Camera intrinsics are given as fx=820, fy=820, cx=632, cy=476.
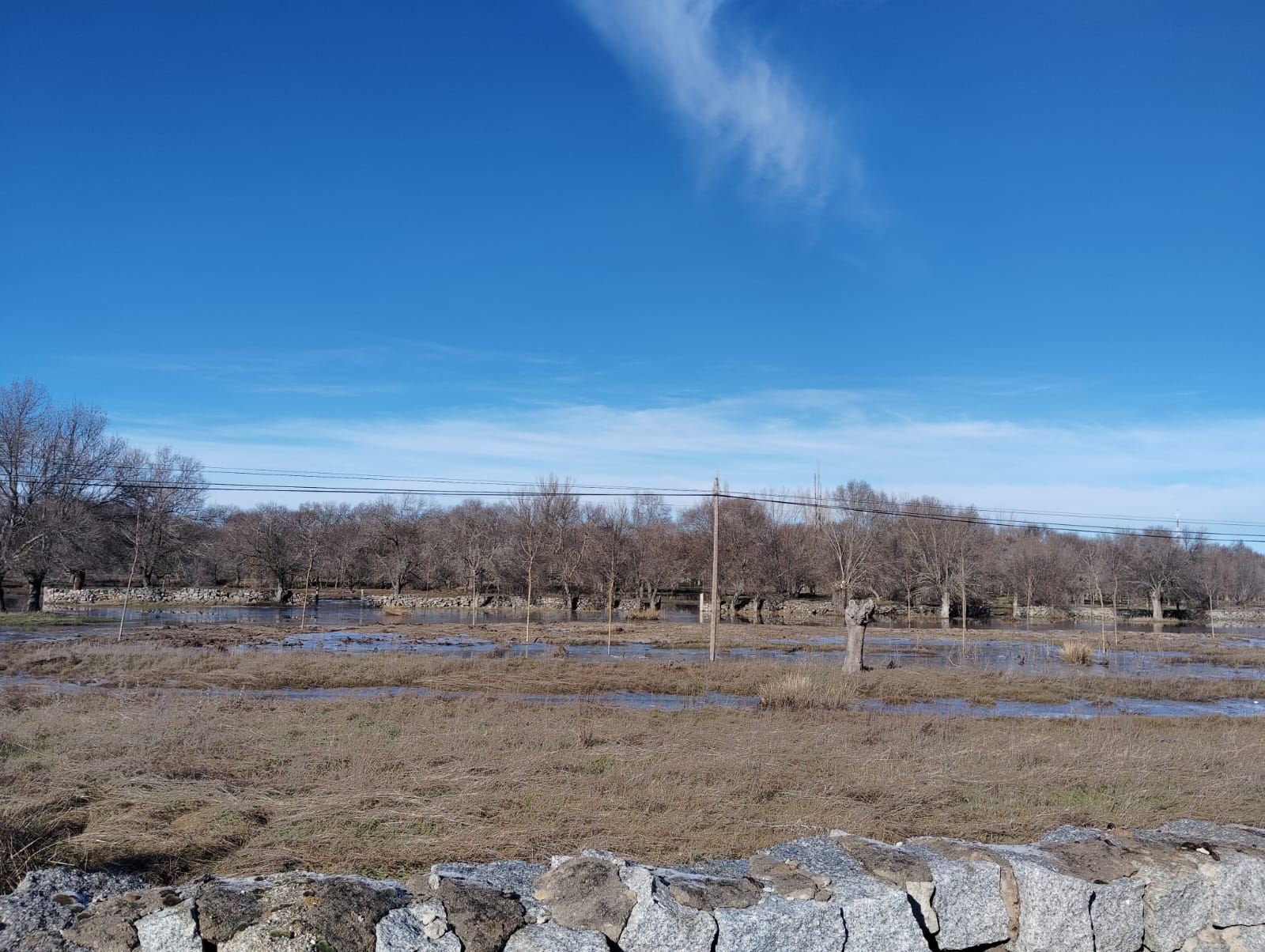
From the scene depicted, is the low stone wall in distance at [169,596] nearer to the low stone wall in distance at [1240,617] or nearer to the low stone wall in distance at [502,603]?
the low stone wall in distance at [502,603]

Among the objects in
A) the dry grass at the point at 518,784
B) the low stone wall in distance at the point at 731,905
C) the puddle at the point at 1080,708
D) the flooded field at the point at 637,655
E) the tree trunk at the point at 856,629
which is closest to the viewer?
the low stone wall in distance at the point at 731,905

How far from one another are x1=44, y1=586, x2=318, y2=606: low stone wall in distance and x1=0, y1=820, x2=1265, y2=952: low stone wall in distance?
57916 millimetres

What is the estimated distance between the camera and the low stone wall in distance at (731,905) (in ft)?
12.2

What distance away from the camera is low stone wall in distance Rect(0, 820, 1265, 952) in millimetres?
3705

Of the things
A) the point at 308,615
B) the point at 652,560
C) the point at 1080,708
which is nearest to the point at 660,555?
the point at 652,560

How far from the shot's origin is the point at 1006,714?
59.9 feet

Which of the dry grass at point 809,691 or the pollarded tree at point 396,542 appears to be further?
the pollarded tree at point 396,542

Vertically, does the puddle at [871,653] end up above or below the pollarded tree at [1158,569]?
below

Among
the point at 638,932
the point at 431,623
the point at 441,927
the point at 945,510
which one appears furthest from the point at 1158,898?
the point at 945,510

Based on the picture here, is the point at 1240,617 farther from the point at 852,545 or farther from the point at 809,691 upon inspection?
the point at 809,691

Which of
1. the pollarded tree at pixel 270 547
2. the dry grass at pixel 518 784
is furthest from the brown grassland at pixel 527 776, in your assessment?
the pollarded tree at pixel 270 547

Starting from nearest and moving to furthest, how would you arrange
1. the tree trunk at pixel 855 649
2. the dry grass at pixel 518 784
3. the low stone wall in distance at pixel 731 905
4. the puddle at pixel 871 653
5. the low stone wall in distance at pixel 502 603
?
the low stone wall in distance at pixel 731 905
the dry grass at pixel 518 784
the tree trunk at pixel 855 649
the puddle at pixel 871 653
the low stone wall in distance at pixel 502 603

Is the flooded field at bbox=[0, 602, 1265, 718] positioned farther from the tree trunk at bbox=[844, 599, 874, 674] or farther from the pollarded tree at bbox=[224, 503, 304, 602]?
the pollarded tree at bbox=[224, 503, 304, 602]

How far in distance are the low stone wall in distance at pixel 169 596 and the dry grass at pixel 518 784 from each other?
49667mm
